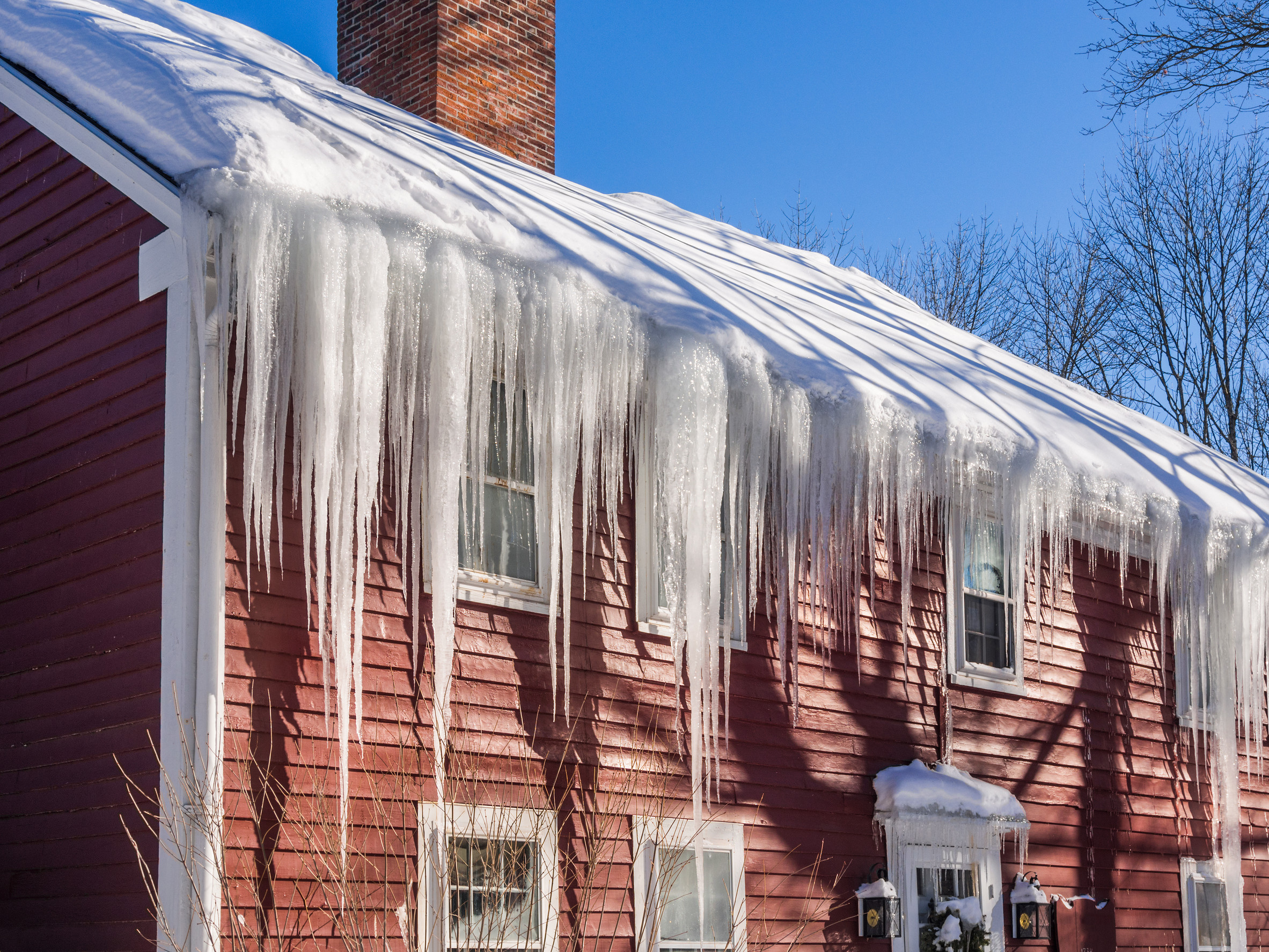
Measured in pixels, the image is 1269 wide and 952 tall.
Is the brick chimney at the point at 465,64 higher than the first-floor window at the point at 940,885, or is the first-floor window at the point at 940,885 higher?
the brick chimney at the point at 465,64

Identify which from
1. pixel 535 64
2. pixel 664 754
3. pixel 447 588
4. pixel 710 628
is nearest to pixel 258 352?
pixel 447 588

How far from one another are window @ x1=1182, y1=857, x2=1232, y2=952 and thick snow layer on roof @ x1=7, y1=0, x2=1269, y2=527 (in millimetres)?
2861

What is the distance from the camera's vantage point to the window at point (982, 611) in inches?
380

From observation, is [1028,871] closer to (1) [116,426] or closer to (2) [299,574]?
(2) [299,574]

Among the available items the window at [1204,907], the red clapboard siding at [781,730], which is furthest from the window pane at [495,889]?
the window at [1204,907]

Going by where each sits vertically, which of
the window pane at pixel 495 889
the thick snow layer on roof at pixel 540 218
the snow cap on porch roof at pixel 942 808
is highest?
the thick snow layer on roof at pixel 540 218

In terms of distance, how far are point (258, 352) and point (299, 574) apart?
1.18 m

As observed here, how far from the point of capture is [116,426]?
637 cm

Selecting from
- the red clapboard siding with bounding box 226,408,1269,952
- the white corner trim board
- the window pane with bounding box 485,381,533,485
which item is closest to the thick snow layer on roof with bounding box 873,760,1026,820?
the red clapboard siding with bounding box 226,408,1269,952

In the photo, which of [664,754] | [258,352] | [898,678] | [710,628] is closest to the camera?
[258,352]

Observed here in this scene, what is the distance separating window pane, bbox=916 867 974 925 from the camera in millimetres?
8930

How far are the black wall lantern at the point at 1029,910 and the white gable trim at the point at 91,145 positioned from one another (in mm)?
6765

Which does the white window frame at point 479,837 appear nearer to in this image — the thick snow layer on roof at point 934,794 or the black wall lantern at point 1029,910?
the thick snow layer on roof at point 934,794

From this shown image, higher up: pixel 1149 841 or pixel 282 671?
pixel 282 671
